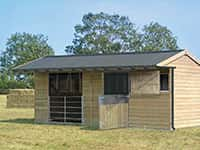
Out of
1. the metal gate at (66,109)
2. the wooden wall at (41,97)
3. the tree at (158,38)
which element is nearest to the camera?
the metal gate at (66,109)

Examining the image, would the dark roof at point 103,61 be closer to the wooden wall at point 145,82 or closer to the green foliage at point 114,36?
the wooden wall at point 145,82

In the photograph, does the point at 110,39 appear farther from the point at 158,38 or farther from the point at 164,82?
the point at 164,82

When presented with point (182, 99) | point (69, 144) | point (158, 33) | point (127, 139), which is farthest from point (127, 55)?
point (158, 33)

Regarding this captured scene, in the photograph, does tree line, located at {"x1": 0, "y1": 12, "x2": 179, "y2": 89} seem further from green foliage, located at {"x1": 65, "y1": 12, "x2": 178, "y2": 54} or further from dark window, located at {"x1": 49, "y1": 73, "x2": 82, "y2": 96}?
dark window, located at {"x1": 49, "y1": 73, "x2": 82, "y2": 96}

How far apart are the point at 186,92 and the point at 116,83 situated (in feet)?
8.87

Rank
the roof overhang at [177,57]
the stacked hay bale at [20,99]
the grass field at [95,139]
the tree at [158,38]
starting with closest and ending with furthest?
the grass field at [95,139], the roof overhang at [177,57], the stacked hay bale at [20,99], the tree at [158,38]

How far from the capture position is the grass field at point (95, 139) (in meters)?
13.2

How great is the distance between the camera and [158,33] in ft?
207

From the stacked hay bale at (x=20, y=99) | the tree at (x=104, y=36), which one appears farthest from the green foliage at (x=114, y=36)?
the stacked hay bale at (x=20, y=99)

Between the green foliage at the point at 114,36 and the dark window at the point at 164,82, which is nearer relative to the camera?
the dark window at the point at 164,82

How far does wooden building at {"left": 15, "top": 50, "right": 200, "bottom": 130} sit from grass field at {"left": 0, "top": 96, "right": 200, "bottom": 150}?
36.2 inches

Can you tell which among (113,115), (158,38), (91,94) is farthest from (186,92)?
(158,38)

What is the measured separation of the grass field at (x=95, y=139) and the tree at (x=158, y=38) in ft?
147

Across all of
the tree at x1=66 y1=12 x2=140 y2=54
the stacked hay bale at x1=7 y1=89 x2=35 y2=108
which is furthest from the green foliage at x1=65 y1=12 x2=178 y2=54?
the stacked hay bale at x1=7 y1=89 x2=35 y2=108
